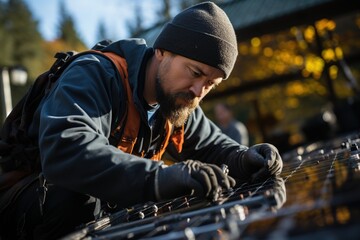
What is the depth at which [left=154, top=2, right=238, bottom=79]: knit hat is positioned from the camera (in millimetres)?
2488

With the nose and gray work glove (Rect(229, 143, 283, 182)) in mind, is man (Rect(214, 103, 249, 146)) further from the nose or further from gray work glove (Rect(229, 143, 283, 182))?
the nose

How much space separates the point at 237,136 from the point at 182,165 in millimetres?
5901

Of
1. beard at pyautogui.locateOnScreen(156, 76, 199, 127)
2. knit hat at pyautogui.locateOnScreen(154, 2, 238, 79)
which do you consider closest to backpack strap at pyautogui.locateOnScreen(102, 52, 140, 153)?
beard at pyautogui.locateOnScreen(156, 76, 199, 127)

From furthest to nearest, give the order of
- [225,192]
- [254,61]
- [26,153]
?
[254,61] → [26,153] → [225,192]

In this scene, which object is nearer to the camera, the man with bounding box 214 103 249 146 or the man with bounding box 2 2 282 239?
the man with bounding box 2 2 282 239

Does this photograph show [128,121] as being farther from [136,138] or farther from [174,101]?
[174,101]

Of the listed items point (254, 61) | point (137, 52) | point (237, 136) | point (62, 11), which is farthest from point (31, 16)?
point (137, 52)

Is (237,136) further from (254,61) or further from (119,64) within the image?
(254,61)

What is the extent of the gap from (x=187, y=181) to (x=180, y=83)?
3.12 ft

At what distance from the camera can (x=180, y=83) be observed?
2490 millimetres

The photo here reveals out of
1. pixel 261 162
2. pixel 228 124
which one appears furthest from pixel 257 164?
pixel 228 124

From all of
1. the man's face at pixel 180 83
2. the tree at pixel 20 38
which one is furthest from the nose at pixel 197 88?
the tree at pixel 20 38

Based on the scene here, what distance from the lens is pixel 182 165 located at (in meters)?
1.69

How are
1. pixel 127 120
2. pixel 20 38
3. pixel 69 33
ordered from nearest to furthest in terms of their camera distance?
pixel 127 120 → pixel 20 38 → pixel 69 33
